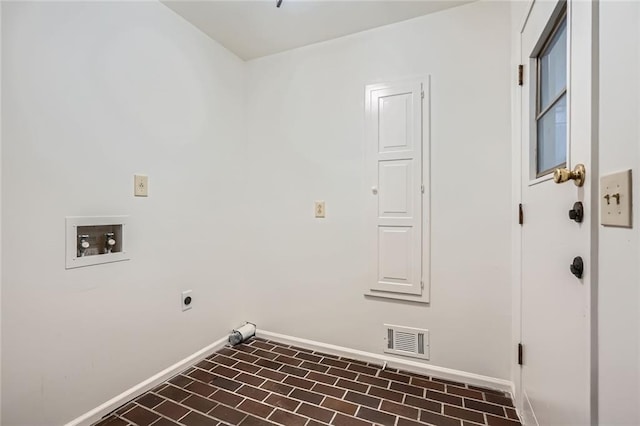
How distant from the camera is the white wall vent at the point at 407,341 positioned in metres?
1.94

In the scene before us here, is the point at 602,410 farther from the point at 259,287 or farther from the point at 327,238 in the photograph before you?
the point at 259,287

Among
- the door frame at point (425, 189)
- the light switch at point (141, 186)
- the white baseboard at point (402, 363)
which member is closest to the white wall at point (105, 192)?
the light switch at point (141, 186)

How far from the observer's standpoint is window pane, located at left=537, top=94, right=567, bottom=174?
104cm

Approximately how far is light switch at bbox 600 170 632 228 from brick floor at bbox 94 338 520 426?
1.32 m

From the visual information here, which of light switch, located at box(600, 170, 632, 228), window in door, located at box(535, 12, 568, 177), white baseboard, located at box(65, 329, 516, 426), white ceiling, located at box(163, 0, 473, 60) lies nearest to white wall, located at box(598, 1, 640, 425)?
light switch, located at box(600, 170, 632, 228)

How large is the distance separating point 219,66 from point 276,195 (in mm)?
1103

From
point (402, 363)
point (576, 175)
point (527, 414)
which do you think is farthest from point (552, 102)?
point (402, 363)

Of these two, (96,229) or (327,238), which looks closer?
(96,229)

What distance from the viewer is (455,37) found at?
1852 millimetres

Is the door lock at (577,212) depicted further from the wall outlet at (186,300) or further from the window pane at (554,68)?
the wall outlet at (186,300)

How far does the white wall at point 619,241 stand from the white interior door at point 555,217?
0.20 ft

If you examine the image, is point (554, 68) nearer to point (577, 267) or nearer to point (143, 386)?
point (577, 267)

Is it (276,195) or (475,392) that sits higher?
(276,195)

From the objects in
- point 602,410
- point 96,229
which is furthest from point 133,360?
point 602,410
